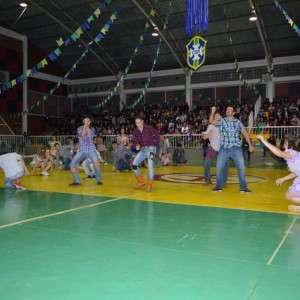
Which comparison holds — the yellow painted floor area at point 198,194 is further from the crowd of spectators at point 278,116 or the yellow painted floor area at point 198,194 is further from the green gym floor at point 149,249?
the crowd of spectators at point 278,116

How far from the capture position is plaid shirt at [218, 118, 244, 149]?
21.3 ft

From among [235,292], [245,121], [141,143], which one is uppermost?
[245,121]

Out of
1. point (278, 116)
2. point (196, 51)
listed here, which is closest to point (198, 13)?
point (196, 51)

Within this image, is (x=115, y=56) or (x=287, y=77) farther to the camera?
(x=115, y=56)

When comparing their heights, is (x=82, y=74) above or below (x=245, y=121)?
above

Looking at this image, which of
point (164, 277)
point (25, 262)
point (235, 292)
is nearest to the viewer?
point (235, 292)

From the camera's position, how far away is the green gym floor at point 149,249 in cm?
231

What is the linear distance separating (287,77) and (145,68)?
36.6 feet

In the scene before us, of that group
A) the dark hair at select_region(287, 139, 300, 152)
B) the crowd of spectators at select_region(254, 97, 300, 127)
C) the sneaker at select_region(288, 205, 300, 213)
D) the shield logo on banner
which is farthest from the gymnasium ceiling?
the sneaker at select_region(288, 205, 300, 213)

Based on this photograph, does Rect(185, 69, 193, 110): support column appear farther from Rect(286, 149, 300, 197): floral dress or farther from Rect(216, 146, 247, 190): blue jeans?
Rect(286, 149, 300, 197): floral dress

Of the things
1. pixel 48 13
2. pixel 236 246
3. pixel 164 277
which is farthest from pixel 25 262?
pixel 48 13

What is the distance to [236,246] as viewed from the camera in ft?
10.5

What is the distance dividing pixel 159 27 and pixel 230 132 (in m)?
18.0

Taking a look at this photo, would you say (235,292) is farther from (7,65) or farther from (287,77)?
(7,65)
